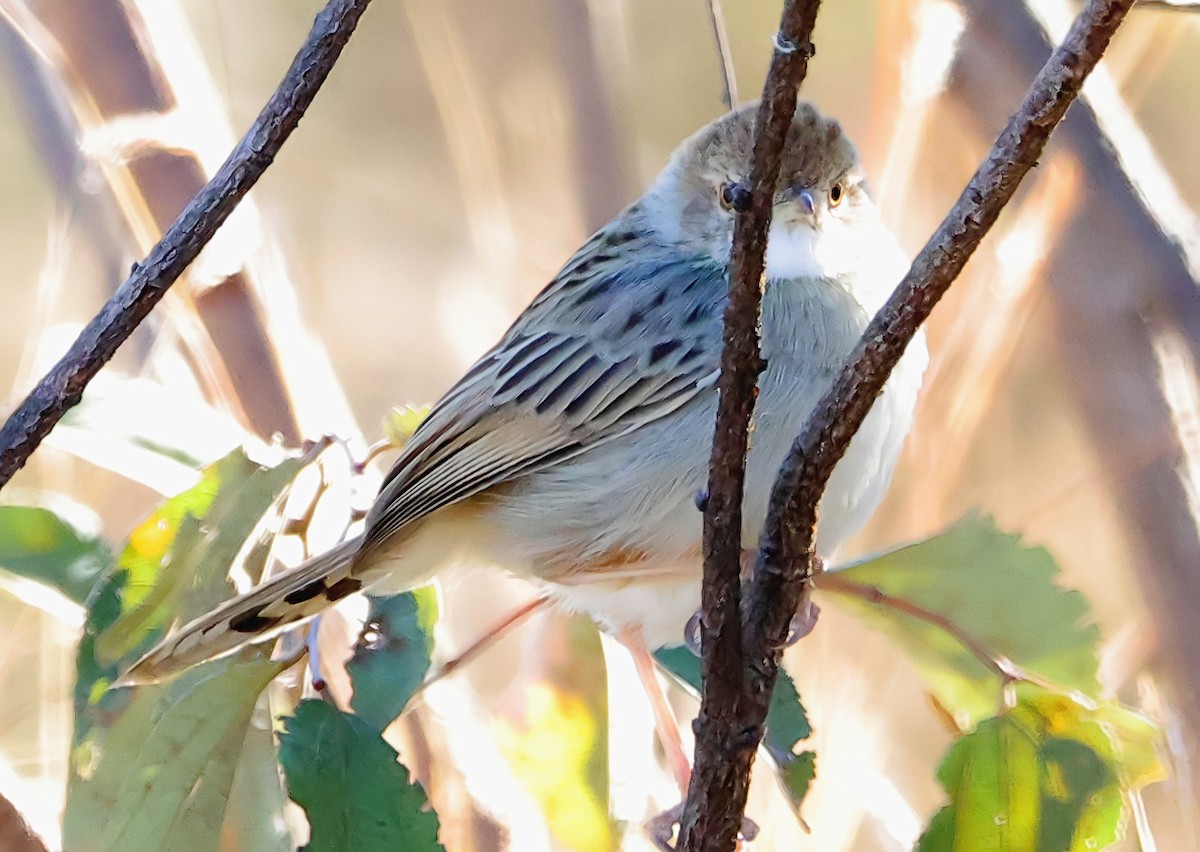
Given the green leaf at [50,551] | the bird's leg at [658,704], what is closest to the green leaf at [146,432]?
the green leaf at [50,551]

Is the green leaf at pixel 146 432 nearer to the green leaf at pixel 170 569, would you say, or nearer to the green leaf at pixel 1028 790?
the green leaf at pixel 170 569

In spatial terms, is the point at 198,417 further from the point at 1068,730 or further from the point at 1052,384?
the point at 1052,384

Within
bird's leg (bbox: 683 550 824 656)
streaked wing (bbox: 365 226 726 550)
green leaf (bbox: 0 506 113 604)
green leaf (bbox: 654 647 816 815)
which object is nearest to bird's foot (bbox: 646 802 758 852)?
green leaf (bbox: 654 647 816 815)

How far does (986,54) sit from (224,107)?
176 centimetres

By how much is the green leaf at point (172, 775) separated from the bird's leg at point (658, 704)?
0.64 meters

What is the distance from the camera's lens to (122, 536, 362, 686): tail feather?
1581 mm

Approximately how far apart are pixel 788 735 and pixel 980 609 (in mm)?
307

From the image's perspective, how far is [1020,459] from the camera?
9.55 feet

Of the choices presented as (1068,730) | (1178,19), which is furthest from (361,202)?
(1068,730)

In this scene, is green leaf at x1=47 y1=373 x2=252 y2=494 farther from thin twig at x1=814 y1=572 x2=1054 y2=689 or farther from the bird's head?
thin twig at x1=814 y1=572 x2=1054 y2=689

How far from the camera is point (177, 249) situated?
3.99 ft

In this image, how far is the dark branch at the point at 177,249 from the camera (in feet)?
3.95

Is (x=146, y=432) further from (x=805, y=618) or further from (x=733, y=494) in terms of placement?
(x=733, y=494)

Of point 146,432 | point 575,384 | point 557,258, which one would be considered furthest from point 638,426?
point 557,258
